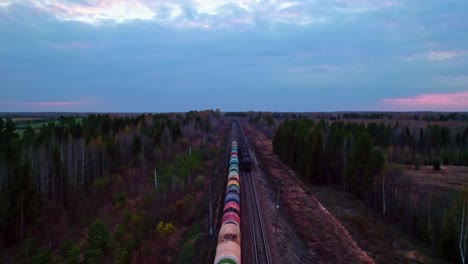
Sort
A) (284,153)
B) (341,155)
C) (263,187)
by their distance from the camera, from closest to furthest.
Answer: (263,187)
(341,155)
(284,153)

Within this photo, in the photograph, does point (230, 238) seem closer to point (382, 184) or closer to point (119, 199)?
point (382, 184)

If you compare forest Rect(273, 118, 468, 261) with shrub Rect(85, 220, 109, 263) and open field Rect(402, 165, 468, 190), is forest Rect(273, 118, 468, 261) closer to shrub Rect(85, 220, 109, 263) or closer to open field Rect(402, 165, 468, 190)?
open field Rect(402, 165, 468, 190)

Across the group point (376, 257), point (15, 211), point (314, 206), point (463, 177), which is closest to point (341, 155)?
point (314, 206)

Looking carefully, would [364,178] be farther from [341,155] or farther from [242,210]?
[242,210]

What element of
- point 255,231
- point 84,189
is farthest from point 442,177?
point 84,189

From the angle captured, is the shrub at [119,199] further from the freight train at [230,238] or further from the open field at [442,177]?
the open field at [442,177]

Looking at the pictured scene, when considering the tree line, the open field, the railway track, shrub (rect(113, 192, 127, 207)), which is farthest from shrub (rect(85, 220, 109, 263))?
the open field
